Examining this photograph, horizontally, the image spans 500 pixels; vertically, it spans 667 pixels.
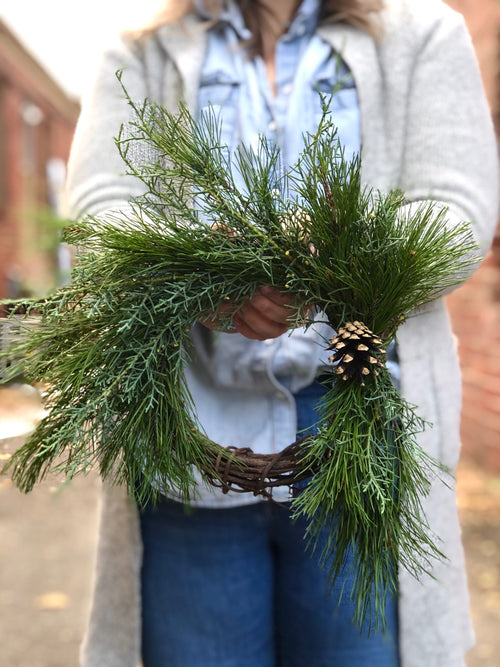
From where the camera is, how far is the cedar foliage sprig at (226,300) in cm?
78

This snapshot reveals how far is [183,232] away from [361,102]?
43 centimetres

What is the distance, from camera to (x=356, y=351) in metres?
0.78

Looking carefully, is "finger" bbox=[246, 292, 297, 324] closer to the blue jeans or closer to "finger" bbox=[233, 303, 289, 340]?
"finger" bbox=[233, 303, 289, 340]

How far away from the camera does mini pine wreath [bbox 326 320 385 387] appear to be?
0.77 m

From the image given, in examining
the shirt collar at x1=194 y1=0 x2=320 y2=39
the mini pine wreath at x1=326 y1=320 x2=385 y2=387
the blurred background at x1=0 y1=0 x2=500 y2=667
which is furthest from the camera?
the blurred background at x1=0 y1=0 x2=500 y2=667

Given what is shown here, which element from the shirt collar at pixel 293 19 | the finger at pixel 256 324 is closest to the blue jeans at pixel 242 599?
the finger at pixel 256 324

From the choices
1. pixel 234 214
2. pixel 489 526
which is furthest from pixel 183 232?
pixel 489 526

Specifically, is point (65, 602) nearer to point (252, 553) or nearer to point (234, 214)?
point (252, 553)

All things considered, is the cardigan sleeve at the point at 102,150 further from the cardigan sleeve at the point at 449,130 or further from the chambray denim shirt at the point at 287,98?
the cardigan sleeve at the point at 449,130

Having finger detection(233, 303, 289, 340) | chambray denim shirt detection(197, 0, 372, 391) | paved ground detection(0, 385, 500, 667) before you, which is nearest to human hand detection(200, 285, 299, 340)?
finger detection(233, 303, 289, 340)

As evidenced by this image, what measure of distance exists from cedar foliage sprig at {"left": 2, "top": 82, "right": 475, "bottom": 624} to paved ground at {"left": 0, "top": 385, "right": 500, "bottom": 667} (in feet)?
4.79

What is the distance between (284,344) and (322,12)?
540 mm

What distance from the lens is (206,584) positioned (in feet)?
3.89

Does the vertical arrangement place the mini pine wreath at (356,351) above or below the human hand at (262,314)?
below
